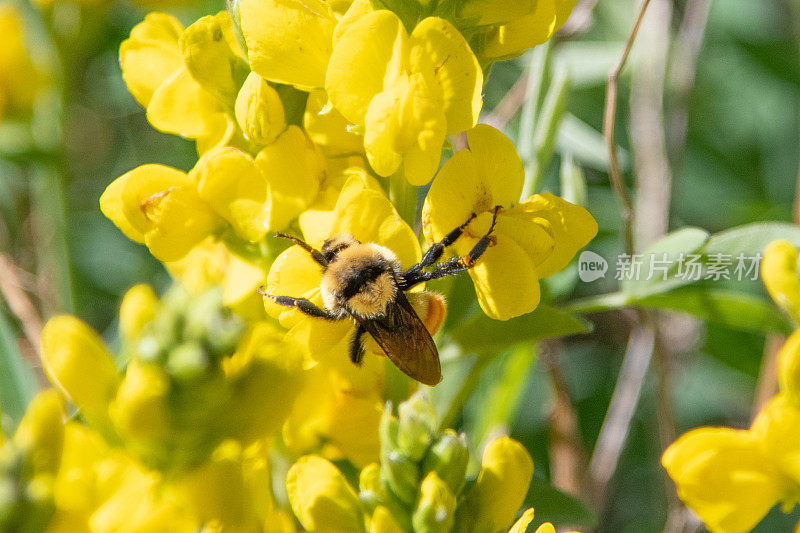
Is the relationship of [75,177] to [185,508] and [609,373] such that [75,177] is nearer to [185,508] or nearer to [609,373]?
[609,373]

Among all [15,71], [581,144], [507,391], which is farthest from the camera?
[15,71]

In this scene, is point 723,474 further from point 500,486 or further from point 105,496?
point 105,496

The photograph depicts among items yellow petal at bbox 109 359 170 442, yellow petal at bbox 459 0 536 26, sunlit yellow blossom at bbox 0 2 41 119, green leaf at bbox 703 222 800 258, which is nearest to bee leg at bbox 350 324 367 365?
yellow petal at bbox 109 359 170 442

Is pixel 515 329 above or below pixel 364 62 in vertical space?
below

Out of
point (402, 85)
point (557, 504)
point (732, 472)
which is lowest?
point (557, 504)

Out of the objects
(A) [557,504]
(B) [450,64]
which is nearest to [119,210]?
(B) [450,64]

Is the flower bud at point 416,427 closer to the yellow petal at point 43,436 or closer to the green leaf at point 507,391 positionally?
the yellow petal at point 43,436

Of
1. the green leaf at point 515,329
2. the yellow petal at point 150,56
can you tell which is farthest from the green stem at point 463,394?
the yellow petal at point 150,56
